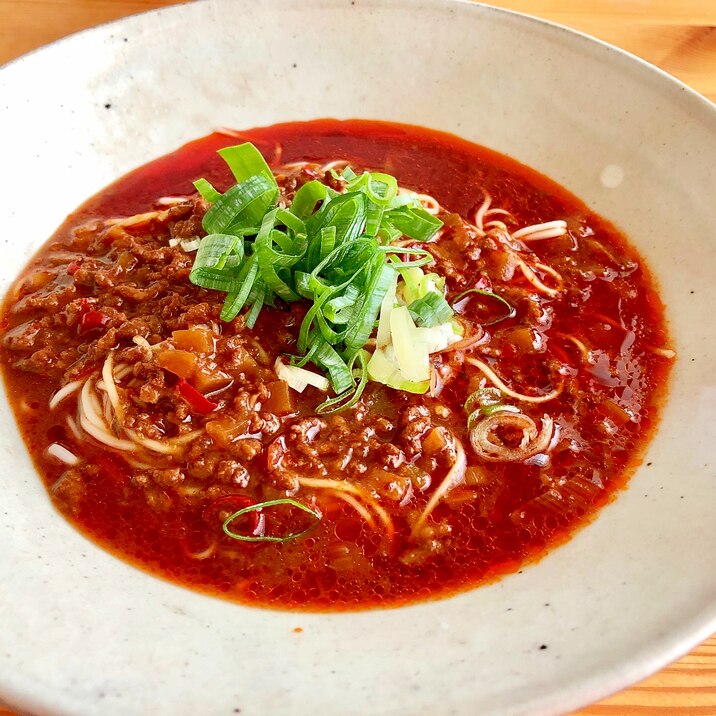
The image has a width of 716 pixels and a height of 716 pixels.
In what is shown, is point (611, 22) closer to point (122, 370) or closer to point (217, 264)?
point (217, 264)

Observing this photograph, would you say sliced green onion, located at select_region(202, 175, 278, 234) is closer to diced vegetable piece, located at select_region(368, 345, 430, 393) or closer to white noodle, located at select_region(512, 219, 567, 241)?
diced vegetable piece, located at select_region(368, 345, 430, 393)

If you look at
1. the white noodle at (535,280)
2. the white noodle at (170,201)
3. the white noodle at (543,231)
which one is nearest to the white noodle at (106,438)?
the white noodle at (170,201)

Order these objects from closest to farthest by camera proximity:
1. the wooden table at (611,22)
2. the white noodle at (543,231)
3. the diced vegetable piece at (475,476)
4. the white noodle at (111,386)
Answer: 1. the diced vegetable piece at (475,476)
2. the white noodle at (111,386)
3. the white noodle at (543,231)
4. the wooden table at (611,22)

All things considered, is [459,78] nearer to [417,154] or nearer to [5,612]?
[417,154]

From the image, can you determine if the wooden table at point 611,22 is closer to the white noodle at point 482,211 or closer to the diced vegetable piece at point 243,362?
the white noodle at point 482,211

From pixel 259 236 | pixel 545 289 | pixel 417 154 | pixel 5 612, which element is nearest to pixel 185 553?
pixel 5 612

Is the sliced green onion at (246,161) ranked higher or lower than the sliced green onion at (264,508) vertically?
higher
